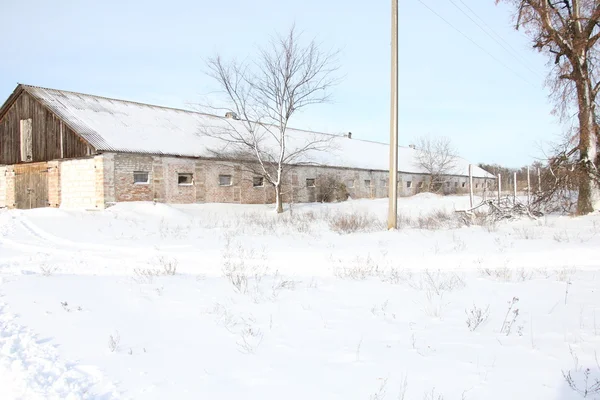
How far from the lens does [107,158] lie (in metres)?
18.6

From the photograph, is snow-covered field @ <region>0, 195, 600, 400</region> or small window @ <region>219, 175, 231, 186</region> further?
small window @ <region>219, 175, 231, 186</region>

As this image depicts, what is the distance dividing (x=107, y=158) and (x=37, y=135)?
5.51 metres

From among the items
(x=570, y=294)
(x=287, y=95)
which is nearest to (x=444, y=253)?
(x=570, y=294)

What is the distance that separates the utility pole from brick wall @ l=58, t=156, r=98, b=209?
1283 centimetres

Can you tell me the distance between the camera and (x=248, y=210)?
2262 centimetres

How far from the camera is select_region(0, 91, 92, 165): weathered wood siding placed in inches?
773

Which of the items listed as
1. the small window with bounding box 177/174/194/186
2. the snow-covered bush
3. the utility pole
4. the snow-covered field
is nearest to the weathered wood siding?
the small window with bounding box 177/174/194/186

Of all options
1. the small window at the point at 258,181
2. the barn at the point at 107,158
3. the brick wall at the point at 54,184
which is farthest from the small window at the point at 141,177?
the small window at the point at 258,181

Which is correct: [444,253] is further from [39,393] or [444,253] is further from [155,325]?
[39,393]

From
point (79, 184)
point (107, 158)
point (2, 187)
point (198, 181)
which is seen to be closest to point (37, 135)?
point (79, 184)

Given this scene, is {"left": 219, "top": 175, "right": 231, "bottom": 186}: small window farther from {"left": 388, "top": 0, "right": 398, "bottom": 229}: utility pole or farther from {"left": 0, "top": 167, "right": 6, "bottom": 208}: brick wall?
{"left": 388, "top": 0, "right": 398, "bottom": 229}: utility pole

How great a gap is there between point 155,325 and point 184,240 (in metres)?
6.96

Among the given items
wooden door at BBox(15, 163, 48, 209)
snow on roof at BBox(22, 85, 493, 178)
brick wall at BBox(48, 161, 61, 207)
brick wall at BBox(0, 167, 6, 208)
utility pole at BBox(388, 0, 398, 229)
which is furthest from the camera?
brick wall at BBox(0, 167, 6, 208)

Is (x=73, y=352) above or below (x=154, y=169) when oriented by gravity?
below
